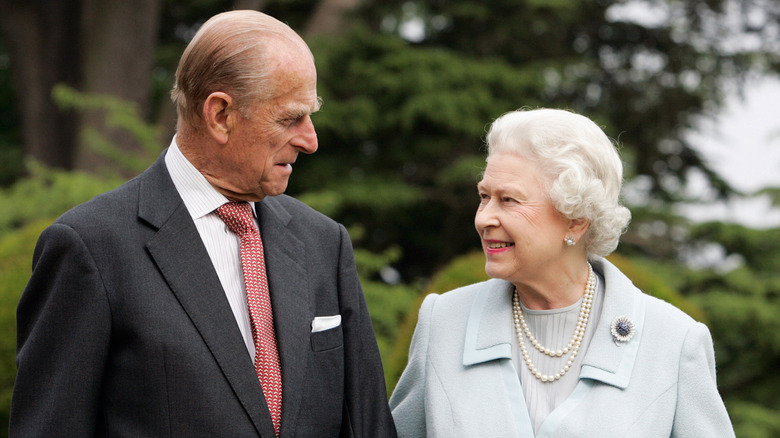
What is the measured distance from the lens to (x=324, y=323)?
8.62ft

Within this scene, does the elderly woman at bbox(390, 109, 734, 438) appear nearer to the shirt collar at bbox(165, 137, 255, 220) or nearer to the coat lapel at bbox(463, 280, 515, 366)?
the coat lapel at bbox(463, 280, 515, 366)

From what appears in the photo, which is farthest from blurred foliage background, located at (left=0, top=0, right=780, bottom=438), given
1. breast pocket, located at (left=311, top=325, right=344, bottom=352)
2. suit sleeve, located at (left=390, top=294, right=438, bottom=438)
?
breast pocket, located at (left=311, top=325, right=344, bottom=352)

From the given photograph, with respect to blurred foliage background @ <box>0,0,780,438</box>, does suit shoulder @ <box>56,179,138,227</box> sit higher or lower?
higher

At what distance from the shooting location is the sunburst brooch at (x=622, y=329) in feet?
8.93

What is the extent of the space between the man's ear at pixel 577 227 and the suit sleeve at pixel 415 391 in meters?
0.55

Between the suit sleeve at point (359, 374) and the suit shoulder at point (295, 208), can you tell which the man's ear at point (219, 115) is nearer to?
the suit shoulder at point (295, 208)

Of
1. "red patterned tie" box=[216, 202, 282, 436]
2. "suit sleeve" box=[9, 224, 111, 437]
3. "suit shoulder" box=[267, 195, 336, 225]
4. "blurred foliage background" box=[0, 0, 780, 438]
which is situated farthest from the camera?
"blurred foliage background" box=[0, 0, 780, 438]

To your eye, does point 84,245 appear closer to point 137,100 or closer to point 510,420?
point 510,420

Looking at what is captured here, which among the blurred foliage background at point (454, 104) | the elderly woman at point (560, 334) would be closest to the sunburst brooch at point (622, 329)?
the elderly woman at point (560, 334)

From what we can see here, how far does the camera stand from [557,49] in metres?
9.92

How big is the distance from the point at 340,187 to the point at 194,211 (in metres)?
6.80

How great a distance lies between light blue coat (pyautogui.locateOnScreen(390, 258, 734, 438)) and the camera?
8.55 feet

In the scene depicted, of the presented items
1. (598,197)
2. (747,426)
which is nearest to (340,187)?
(747,426)

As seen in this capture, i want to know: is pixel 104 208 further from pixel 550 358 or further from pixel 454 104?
pixel 454 104
